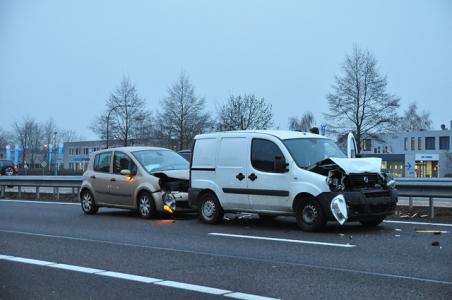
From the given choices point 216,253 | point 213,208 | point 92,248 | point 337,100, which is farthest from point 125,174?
point 337,100

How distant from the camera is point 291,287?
639 centimetres

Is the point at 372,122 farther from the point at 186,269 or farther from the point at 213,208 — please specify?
the point at 186,269

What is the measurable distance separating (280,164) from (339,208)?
60.2 inches

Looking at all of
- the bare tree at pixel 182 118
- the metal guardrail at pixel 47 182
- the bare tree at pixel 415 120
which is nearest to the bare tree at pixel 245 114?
the bare tree at pixel 182 118

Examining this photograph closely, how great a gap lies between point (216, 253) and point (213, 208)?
3687mm

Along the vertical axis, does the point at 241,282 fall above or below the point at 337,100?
below

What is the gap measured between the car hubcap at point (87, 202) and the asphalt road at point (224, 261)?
2804 mm

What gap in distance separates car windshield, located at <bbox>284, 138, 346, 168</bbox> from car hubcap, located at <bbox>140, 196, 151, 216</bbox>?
4.19 m

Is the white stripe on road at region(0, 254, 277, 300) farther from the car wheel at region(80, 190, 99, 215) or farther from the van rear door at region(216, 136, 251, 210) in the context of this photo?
the car wheel at region(80, 190, 99, 215)

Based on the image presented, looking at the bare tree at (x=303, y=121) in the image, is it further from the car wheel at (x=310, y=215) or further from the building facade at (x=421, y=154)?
the car wheel at (x=310, y=215)

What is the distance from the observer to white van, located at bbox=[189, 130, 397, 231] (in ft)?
34.1

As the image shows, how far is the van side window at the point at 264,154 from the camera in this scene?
11383mm

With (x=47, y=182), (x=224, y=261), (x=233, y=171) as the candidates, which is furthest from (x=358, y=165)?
(x=47, y=182)

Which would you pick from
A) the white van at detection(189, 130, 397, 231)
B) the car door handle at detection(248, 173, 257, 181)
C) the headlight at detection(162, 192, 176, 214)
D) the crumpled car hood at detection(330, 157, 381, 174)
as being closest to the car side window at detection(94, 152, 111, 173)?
the headlight at detection(162, 192, 176, 214)
